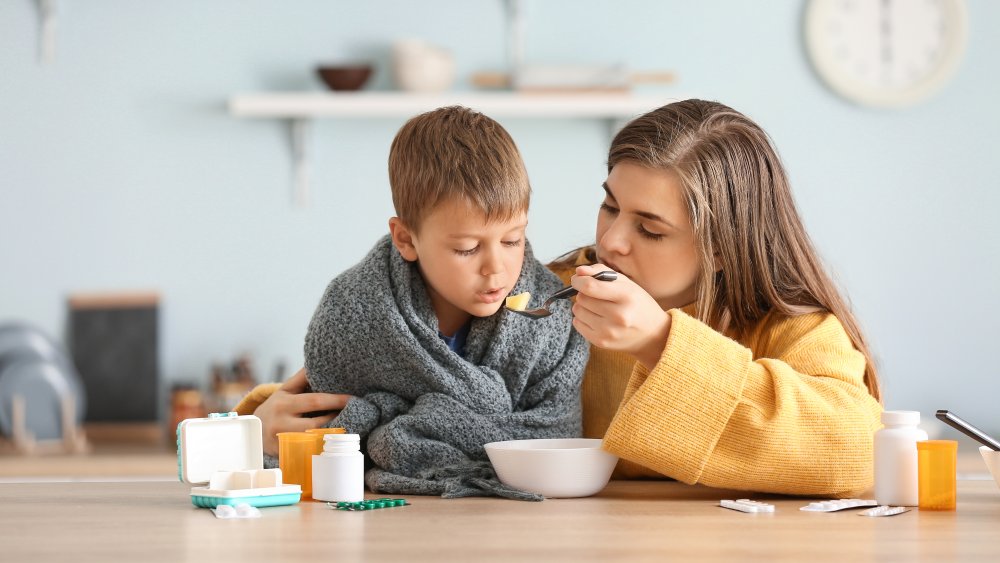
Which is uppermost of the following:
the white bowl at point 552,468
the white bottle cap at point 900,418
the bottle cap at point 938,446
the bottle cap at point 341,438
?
the white bottle cap at point 900,418

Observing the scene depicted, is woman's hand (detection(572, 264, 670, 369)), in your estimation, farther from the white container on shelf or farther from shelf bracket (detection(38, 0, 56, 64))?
shelf bracket (detection(38, 0, 56, 64))

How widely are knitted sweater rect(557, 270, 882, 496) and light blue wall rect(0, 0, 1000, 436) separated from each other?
6.93ft

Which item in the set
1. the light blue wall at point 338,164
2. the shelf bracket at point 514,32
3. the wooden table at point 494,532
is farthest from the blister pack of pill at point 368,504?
the shelf bracket at point 514,32

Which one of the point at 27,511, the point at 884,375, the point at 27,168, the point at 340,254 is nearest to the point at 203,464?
the point at 27,511

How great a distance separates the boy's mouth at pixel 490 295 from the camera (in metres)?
1.46

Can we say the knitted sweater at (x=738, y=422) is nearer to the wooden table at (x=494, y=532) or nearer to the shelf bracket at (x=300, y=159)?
the wooden table at (x=494, y=532)

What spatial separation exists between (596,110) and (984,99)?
3.93ft

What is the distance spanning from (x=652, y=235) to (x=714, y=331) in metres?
0.22

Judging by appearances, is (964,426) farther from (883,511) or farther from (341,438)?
(341,438)

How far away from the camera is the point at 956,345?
3.41 m

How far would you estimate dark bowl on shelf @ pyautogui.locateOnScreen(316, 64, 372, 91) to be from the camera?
3219 millimetres

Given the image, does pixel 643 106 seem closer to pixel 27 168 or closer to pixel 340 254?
pixel 340 254

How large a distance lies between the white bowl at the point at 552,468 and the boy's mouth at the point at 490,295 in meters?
0.22

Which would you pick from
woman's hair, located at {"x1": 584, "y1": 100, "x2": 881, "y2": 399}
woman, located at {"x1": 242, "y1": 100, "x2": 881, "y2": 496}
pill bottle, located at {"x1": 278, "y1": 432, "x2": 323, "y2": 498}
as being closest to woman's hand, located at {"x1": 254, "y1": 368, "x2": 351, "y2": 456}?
woman, located at {"x1": 242, "y1": 100, "x2": 881, "y2": 496}
